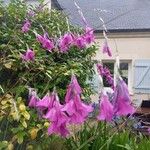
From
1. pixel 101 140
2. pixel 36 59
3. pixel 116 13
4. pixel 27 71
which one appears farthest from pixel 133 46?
pixel 101 140

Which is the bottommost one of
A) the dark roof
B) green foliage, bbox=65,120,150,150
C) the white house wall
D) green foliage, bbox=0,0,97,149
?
green foliage, bbox=65,120,150,150

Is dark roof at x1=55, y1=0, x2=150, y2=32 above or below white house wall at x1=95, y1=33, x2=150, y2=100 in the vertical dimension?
above

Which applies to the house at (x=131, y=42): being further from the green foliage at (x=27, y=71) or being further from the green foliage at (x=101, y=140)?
the green foliage at (x=101, y=140)

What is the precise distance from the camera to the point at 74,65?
4512 millimetres

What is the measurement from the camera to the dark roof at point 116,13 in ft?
56.4

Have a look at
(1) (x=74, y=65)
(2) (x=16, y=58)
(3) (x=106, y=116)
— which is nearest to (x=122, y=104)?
(3) (x=106, y=116)

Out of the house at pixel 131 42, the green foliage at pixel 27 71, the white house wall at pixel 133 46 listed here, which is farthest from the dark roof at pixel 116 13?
the green foliage at pixel 27 71

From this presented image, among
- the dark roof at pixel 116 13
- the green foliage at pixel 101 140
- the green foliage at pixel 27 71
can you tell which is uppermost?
the dark roof at pixel 116 13

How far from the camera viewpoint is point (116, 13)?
18234 millimetres

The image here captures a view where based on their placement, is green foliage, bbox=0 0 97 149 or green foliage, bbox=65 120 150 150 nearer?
green foliage, bbox=0 0 97 149

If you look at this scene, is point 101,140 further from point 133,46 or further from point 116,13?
point 116,13

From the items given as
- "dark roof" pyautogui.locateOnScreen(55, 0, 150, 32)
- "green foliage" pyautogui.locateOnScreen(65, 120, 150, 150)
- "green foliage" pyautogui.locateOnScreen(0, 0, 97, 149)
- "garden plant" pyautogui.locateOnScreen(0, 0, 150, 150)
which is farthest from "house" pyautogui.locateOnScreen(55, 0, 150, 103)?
"green foliage" pyautogui.locateOnScreen(65, 120, 150, 150)

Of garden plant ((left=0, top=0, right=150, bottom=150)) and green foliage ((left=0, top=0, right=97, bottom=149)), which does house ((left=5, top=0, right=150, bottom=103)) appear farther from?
garden plant ((left=0, top=0, right=150, bottom=150))

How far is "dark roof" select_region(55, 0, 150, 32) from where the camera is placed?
17.2 m
